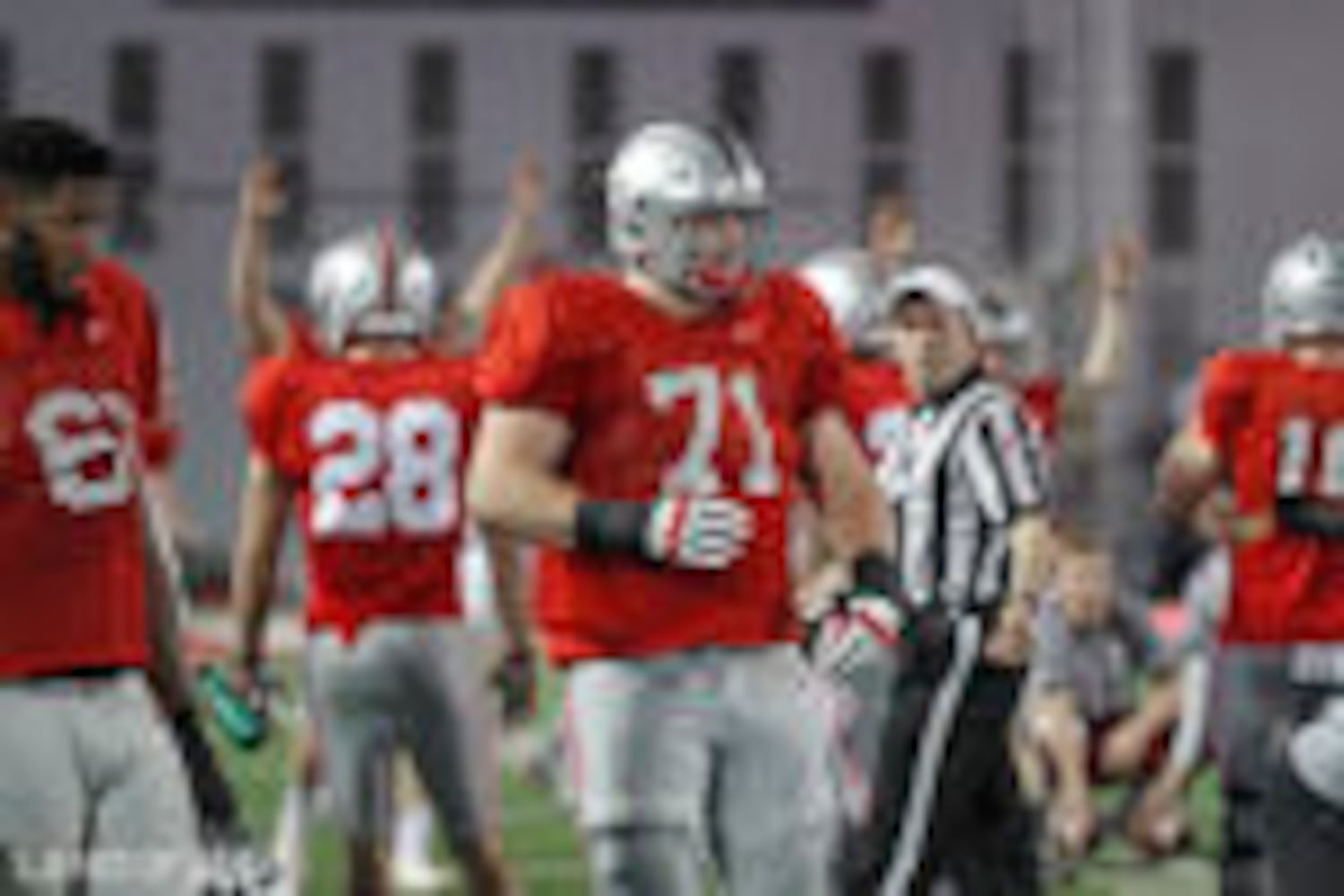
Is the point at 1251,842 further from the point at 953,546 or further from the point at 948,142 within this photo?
the point at 948,142

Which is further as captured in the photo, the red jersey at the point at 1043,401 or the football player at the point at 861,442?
the red jersey at the point at 1043,401

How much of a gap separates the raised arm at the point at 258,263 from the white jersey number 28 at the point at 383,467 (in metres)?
0.80

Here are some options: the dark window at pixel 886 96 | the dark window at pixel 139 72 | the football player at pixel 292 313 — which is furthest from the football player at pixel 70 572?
the dark window at pixel 886 96

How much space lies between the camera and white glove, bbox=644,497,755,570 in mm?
4879

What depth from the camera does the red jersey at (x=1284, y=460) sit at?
7062 millimetres

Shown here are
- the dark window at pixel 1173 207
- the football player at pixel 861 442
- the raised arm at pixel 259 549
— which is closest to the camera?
the raised arm at pixel 259 549

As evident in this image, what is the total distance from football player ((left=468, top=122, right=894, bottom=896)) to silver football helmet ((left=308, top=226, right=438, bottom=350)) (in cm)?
256

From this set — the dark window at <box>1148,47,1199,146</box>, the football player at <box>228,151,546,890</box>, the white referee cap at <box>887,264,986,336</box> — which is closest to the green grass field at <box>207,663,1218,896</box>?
the football player at <box>228,151,546,890</box>

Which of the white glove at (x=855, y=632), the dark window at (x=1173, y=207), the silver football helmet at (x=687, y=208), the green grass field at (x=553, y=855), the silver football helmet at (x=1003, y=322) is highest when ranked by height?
the dark window at (x=1173, y=207)

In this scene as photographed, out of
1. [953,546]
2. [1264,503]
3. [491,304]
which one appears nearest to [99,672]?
[953,546]

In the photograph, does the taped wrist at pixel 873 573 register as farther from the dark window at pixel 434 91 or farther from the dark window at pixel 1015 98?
the dark window at pixel 434 91

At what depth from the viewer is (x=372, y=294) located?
7660mm

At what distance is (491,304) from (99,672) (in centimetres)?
405

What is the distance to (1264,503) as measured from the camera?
7.12 m
